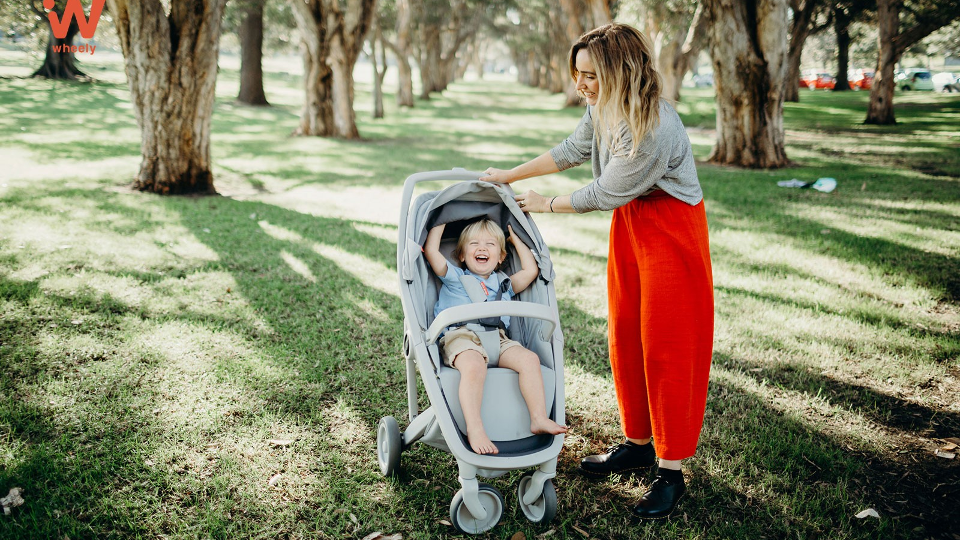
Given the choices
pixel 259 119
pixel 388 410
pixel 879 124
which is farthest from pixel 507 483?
pixel 879 124

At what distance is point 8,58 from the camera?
31.6m

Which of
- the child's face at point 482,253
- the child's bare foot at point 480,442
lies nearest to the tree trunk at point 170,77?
the child's face at point 482,253

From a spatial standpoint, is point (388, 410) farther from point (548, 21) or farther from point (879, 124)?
point (548, 21)

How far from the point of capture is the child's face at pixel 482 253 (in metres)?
3.11

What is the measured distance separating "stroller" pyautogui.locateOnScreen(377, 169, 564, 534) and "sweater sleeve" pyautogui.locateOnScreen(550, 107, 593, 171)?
318mm

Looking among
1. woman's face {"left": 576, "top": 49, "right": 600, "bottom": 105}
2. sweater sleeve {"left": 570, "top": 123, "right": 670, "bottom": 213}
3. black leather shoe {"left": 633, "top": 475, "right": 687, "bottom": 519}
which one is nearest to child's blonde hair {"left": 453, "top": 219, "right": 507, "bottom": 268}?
sweater sleeve {"left": 570, "top": 123, "right": 670, "bottom": 213}

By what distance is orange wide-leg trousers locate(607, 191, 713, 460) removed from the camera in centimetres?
262

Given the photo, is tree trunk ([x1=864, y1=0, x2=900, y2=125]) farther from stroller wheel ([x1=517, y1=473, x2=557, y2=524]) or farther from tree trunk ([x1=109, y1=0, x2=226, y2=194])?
stroller wheel ([x1=517, y1=473, x2=557, y2=524])

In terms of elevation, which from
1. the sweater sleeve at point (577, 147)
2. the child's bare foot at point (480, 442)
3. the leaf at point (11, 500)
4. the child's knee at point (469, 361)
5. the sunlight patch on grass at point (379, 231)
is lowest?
the leaf at point (11, 500)

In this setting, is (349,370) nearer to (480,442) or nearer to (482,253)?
(482,253)

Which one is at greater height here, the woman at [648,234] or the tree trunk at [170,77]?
the tree trunk at [170,77]

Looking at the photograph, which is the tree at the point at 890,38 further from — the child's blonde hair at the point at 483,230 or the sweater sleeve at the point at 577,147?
the child's blonde hair at the point at 483,230

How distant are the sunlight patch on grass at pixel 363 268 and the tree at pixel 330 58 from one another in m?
9.36

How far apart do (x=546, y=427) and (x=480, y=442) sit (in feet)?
0.98
